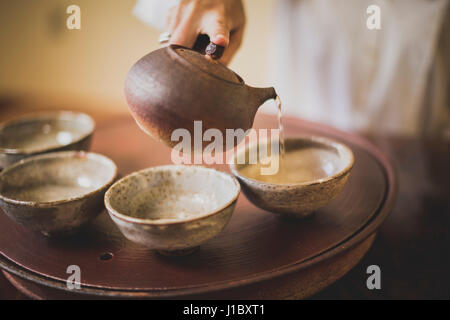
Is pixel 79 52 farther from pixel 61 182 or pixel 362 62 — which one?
pixel 61 182

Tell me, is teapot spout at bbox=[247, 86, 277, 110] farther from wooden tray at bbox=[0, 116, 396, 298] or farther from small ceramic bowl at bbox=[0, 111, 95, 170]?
small ceramic bowl at bbox=[0, 111, 95, 170]

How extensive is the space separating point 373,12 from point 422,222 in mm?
1249

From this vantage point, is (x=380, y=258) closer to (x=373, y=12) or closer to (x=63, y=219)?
(x=63, y=219)

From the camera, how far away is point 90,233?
102 cm

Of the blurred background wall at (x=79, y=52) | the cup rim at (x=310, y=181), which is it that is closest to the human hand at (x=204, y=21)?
the cup rim at (x=310, y=181)

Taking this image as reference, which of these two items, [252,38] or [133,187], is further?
[252,38]

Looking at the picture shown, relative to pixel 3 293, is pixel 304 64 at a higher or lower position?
higher

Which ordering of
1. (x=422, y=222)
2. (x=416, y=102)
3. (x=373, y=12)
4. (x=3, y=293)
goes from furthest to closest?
(x=416, y=102), (x=373, y=12), (x=422, y=222), (x=3, y=293)

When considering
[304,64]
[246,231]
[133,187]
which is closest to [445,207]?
[246,231]

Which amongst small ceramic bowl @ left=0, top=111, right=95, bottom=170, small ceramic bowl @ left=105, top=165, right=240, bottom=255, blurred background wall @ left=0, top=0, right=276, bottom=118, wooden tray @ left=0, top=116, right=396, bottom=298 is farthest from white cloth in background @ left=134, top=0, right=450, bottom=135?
wooden tray @ left=0, top=116, right=396, bottom=298

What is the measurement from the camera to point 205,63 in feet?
2.85

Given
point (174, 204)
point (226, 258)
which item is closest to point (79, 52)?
point (174, 204)

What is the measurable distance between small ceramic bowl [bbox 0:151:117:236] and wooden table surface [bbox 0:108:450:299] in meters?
0.21

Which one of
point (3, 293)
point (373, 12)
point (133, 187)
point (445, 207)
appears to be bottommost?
point (3, 293)
